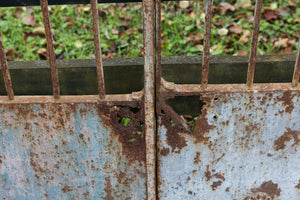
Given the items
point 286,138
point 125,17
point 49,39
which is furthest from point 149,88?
point 125,17

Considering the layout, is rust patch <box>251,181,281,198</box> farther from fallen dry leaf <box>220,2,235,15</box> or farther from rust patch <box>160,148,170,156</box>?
fallen dry leaf <box>220,2,235,15</box>

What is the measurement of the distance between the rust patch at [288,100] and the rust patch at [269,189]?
0.39 m

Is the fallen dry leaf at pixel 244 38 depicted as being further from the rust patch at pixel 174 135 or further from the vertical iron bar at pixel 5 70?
the vertical iron bar at pixel 5 70

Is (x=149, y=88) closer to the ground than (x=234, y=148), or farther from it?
farther from it

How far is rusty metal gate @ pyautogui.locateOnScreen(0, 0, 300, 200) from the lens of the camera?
1209mm

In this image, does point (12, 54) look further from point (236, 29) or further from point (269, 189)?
point (269, 189)

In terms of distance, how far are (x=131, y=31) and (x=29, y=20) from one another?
3.33 ft

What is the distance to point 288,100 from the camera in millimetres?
1240

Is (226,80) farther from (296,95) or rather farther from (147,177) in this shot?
(147,177)

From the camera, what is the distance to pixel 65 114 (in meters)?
1.25

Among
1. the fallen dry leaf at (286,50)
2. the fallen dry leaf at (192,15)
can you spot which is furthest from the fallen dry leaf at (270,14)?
the fallen dry leaf at (192,15)

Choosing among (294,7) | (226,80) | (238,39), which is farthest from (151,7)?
(294,7)

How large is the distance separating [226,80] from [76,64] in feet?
2.63

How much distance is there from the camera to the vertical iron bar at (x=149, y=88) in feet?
3.55
